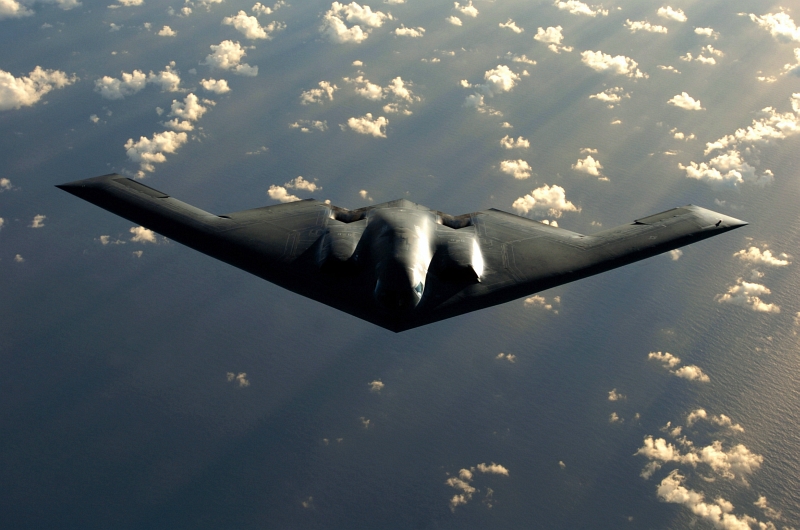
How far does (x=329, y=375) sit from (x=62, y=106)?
126240 millimetres

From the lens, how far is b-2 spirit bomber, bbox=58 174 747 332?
78.0ft

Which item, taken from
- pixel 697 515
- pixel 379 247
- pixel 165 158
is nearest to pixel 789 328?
pixel 697 515

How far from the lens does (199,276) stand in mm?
122812

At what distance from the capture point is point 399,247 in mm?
24938

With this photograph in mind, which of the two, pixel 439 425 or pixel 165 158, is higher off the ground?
pixel 165 158

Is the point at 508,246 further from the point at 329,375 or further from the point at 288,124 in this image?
the point at 288,124

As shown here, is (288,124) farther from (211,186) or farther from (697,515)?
(697,515)

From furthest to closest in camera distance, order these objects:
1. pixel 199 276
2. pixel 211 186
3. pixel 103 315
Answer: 1. pixel 211 186
2. pixel 199 276
3. pixel 103 315

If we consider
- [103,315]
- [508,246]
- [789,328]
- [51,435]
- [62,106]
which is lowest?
[51,435]

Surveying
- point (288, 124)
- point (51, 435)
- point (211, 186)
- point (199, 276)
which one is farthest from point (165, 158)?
point (51, 435)

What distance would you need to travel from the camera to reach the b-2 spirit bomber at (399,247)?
23.8m

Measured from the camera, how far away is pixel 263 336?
358 ft

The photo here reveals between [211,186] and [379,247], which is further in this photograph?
[211,186]

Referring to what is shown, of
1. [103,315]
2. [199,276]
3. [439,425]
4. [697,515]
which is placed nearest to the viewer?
Answer: [697,515]
